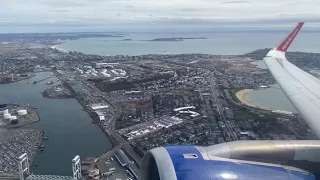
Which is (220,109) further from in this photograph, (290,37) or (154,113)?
(290,37)

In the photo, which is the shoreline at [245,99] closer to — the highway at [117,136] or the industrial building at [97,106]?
the highway at [117,136]

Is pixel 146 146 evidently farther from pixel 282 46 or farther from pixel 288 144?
pixel 288 144

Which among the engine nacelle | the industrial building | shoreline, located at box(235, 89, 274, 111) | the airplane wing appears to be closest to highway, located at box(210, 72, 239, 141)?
shoreline, located at box(235, 89, 274, 111)

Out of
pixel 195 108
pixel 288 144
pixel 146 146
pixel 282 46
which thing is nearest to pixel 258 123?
pixel 195 108

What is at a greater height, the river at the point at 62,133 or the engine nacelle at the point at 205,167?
the engine nacelle at the point at 205,167

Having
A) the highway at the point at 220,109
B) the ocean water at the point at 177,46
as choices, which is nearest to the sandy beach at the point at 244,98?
the highway at the point at 220,109

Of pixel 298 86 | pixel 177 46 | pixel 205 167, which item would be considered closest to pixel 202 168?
pixel 205 167

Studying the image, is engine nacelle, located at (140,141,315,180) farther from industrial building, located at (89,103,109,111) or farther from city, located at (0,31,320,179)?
industrial building, located at (89,103,109,111)
